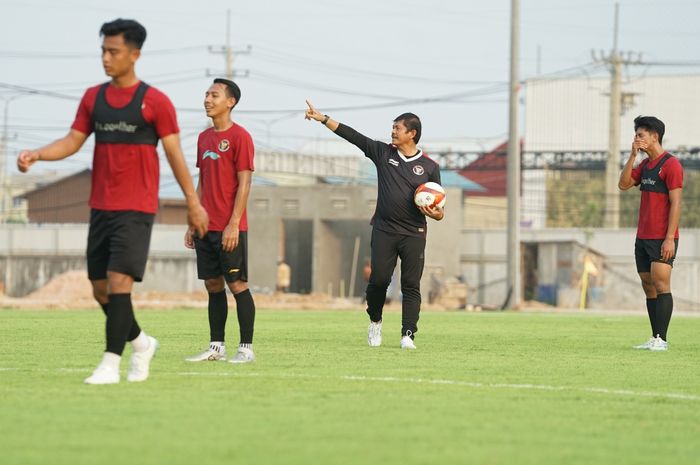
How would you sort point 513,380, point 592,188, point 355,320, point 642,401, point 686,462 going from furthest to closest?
point 592,188 → point 355,320 → point 513,380 → point 642,401 → point 686,462

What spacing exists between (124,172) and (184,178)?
0.40 m

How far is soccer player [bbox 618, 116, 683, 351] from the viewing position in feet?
44.1

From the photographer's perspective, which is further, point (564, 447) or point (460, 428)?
point (460, 428)

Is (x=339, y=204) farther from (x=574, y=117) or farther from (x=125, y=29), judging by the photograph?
(x=574, y=117)

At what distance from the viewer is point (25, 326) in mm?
16172

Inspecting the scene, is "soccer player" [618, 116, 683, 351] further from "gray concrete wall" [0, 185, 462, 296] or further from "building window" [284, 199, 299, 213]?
"building window" [284, 199, 299, 213]

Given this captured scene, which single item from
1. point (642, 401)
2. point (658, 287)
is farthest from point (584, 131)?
point (642, 401)

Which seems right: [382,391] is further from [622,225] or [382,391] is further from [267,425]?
[622,225]

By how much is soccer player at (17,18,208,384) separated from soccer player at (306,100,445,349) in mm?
4284

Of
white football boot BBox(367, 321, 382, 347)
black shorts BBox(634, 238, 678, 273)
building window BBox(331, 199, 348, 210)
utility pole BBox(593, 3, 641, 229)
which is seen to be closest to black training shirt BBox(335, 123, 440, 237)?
white football boot BBox(367, 321, 382, 347)

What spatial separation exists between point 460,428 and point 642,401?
1.97 m

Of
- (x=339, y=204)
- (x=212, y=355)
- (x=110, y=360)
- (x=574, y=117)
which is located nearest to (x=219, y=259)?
(x=212, y=355)

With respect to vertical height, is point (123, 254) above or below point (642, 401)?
above

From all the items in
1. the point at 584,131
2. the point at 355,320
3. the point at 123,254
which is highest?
the point at 584,131
